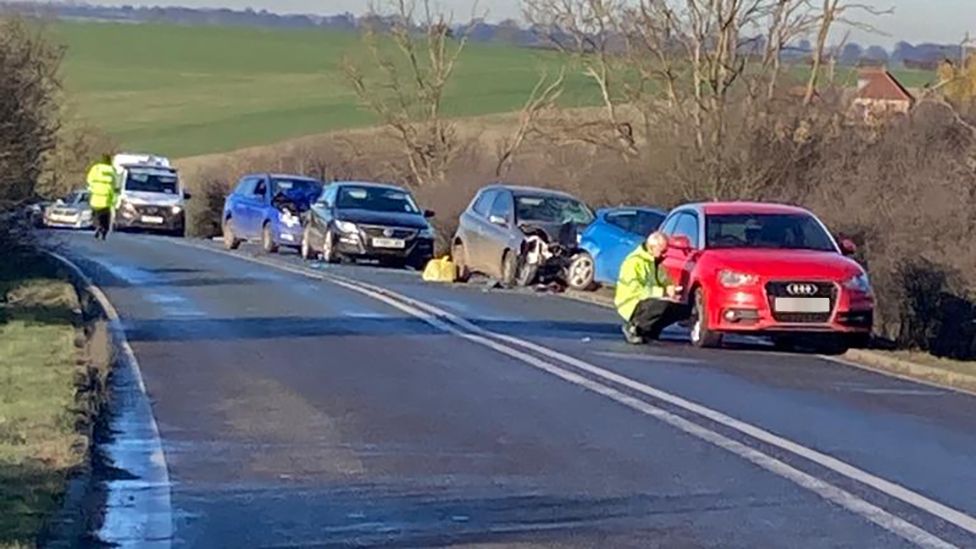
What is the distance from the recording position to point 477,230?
33281 mm

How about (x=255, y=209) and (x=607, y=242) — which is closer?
(x=607, y=242)

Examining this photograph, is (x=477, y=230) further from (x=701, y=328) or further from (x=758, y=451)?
(x=758, y=451)

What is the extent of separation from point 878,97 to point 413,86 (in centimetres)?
1989

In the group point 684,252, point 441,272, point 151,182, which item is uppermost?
point 684,252

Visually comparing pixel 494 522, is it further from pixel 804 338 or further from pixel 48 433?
pixel 804 338

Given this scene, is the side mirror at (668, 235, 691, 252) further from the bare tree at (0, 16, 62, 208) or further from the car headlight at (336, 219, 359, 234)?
the car headlight at (336, 219, 359, 234)

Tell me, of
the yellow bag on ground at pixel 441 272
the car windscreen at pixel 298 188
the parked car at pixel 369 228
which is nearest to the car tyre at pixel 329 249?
the parked car at pixel 369 228

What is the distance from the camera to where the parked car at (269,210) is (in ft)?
136

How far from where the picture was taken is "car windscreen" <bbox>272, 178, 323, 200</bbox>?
4262cm

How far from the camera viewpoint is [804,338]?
21219mm

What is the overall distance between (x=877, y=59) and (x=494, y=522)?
1717 inches

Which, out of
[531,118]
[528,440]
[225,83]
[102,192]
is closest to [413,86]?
[531,118]

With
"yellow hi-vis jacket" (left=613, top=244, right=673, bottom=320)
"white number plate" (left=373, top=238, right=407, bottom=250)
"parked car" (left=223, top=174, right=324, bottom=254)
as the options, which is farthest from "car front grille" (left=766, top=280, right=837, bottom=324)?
"parked car" (left=223, top=174, right=324, bottom=254)

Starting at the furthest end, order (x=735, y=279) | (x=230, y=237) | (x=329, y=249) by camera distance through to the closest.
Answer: (x=230, y=237), (x=329, y=249), (x=735, y=279)
